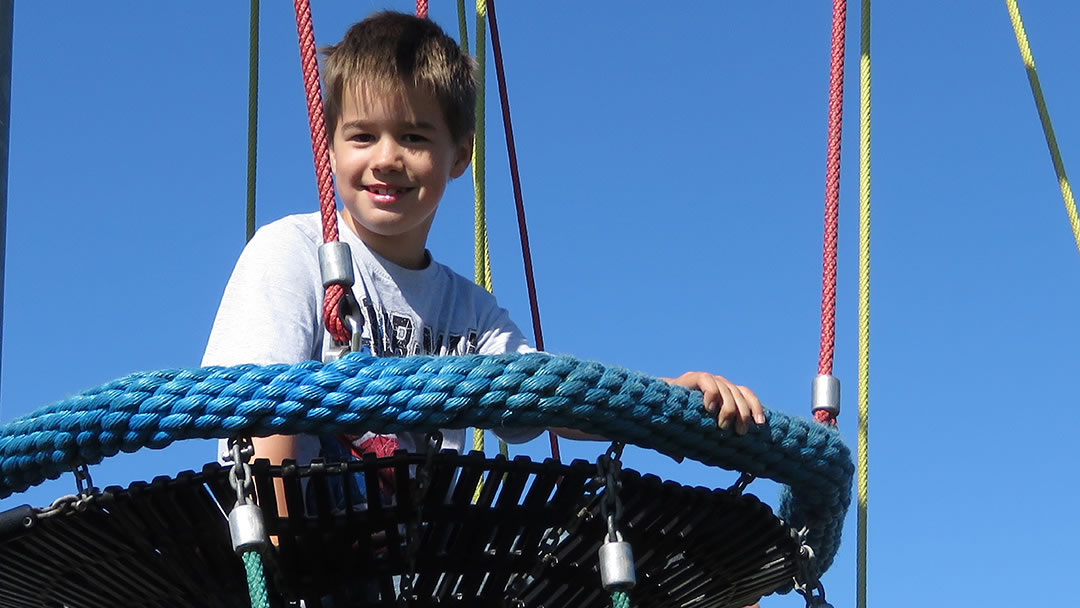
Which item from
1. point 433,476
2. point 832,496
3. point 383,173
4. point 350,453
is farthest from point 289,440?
point 832,496

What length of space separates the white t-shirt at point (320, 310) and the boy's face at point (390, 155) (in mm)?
97

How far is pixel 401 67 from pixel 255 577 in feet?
3.19

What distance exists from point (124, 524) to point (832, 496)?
0.86 meters

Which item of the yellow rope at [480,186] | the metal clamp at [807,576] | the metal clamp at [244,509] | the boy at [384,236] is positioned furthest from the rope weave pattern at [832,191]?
the yellow rope at [480,186]

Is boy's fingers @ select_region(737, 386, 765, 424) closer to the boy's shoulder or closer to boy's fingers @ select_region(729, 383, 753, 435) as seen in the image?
boy's fingers @ select_region(729, 383, 753, 435)

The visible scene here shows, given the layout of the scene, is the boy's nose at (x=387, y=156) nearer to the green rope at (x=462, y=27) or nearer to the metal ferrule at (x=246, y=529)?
the metal ferrule at (x=246, y=529)

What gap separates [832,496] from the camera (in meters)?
1.98

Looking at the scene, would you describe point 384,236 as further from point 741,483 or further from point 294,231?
point 741,483

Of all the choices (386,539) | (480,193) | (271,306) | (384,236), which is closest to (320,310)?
(271,306)

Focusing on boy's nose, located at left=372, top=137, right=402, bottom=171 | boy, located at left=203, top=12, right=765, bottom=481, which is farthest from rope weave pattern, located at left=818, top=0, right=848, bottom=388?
boy's nose, located at left=372, top=137, right=402, bottom=171

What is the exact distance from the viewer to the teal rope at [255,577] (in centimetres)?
160

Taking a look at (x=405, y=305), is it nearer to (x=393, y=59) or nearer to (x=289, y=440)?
(x=393, y=59)

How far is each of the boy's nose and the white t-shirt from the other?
0.15 m

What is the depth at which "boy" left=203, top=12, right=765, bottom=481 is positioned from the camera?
2.08 metres
